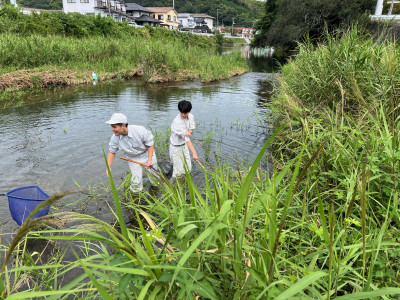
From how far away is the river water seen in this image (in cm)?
567

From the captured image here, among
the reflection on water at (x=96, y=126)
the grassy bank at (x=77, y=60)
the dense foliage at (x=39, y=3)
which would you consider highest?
the dense foliage at (x=39, y=3)

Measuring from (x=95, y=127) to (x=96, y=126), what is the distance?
104 mm

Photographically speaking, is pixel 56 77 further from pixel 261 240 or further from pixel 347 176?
pixel 261 240

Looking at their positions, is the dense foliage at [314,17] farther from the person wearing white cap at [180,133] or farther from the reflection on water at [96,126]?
the person wearing white cap at [180,133]

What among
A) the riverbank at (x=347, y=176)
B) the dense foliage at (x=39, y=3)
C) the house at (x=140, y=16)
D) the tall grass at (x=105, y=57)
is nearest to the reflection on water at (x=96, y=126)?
the riverbank at (x=347, y=176)

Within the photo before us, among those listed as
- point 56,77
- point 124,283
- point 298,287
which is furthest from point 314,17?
point 124,283

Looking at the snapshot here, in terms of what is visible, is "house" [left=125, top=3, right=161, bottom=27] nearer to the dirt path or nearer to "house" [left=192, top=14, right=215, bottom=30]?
"house" [left=192, top=14, right=215, bottom=30]

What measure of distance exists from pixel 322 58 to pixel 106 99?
33.5 feet

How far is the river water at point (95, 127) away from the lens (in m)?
5.67

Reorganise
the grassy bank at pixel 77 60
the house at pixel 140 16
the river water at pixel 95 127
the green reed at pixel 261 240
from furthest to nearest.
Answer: the house at pixel 140 16, the grassy bank at pixel 77 60, the river water at pixel 95 127, the green reed at pixel 261 240

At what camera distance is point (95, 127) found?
8.70 m

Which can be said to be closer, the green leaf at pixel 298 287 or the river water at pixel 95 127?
the green leaf at pixel 298 287

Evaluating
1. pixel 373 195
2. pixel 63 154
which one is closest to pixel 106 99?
pixel 63 154

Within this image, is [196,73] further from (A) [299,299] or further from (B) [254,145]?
(A) [299,299]
